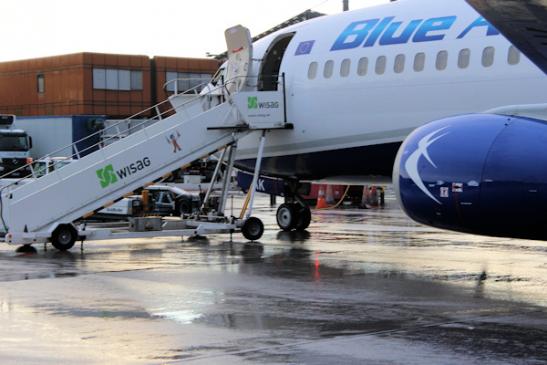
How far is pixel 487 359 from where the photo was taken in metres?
8.68

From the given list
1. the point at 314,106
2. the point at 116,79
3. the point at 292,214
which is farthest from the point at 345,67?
the point at 116,79

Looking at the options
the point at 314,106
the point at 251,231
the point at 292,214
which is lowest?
the point at 251,231

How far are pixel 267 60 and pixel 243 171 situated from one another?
301cm

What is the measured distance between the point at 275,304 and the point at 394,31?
28.8 feet

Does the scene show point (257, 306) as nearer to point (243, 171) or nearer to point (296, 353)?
point (296, 353)

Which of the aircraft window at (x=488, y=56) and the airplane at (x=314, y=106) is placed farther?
the airplane at (x=314, y=106)

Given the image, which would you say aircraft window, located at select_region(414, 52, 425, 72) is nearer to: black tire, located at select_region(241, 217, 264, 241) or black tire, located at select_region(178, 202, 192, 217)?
black tire, located at select_region(241, 217, 264, 241)

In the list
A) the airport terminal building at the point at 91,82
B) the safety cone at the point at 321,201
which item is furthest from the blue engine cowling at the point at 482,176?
the airport terminal building at the point at 91,82

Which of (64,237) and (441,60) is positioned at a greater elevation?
(441,60)

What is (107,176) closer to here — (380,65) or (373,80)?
(373,80)

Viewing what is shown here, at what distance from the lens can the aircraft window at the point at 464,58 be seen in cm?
1753

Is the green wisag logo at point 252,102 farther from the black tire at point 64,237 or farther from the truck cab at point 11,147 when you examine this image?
the truck cab at point 11,147

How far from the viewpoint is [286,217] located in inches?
969

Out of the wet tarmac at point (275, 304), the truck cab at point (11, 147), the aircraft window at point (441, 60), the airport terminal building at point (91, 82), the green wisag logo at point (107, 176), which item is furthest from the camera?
the airport terminal building at point (91, 82)
